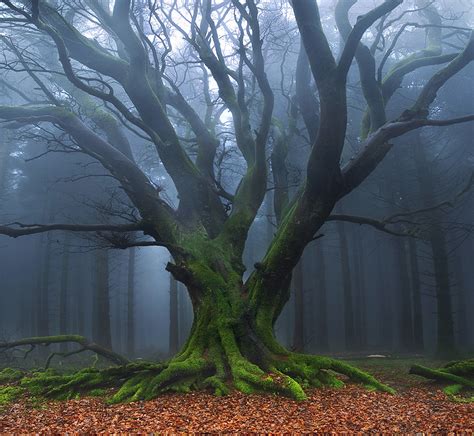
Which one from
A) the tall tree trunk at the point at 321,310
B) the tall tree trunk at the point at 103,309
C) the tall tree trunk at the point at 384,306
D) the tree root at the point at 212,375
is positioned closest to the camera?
the tree root at the point at 212,375

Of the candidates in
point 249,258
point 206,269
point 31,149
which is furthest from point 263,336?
point 249,258

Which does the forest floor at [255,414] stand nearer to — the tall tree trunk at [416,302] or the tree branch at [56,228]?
the tree branch at [56,228]

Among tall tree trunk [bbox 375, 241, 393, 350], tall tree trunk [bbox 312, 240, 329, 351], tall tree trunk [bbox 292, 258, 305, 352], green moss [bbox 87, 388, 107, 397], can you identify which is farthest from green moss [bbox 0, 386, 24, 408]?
tall tree trunk [bbox 375, 241, 393, 350]

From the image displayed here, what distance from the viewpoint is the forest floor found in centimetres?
540

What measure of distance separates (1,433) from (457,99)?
741 inches

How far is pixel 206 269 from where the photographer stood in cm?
949

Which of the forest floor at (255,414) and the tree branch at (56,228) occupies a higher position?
the tree branch at (56,228)

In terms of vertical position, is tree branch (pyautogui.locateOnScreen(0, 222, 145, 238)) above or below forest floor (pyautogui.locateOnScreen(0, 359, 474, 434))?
above

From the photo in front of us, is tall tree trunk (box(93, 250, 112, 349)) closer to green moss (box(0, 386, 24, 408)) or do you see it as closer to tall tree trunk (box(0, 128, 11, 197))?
tall tree trunk (box(0, 128, 11, 197))

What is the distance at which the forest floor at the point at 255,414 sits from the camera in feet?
→ 17.7

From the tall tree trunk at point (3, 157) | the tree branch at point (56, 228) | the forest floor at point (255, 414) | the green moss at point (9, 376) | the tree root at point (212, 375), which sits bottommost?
the green moss at point (9, 376)

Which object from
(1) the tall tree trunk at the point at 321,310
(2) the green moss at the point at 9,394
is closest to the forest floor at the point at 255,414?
(2) the green moss at the point at 9,394

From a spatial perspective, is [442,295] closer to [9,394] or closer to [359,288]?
[359,288]

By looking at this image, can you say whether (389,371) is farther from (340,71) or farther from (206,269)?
(340,71)
